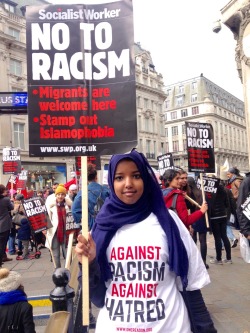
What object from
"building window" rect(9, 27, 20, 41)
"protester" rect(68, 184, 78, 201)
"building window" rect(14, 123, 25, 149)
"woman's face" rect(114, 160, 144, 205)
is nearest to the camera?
"woman's face" rect(114, 160, 144, 205)

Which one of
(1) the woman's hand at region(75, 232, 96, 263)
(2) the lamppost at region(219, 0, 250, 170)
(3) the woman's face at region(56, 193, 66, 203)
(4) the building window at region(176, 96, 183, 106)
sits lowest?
(1) the woman's hand at region(75, 232, 96, 263)

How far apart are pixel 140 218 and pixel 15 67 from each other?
119 ft

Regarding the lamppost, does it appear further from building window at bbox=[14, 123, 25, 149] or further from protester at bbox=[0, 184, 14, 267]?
building window at bbox=[14, 123, 25, 149]

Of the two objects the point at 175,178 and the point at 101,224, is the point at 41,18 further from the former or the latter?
the point at 175,178

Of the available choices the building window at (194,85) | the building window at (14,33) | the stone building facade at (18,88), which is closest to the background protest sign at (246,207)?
the stone building facade at (18,88)

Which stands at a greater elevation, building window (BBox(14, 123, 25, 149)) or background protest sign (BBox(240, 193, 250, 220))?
building window (BBox(14, 123, 25, 149))

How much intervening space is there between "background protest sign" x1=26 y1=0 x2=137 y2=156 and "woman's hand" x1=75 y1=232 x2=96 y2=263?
3.22ft

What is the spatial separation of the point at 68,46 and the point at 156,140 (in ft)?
174

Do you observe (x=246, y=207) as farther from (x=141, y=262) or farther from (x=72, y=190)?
(x=72, y=190)

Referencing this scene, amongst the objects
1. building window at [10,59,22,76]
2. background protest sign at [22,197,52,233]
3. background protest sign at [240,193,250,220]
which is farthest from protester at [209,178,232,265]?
building window at [10,59,22,76]

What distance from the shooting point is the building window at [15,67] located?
115 feet

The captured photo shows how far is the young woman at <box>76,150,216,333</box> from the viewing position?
1901 mm

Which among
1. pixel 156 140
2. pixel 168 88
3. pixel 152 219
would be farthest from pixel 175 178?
pixel 168 88

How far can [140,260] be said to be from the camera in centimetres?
194
